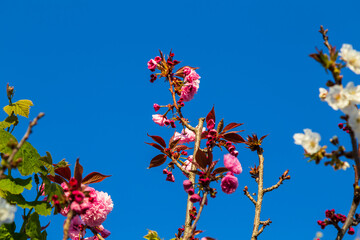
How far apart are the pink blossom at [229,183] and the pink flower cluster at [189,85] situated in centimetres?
118

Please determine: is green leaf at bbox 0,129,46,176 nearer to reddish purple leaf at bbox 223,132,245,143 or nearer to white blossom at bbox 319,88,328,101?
reddish purple leaf at bbox 223,132,245,143

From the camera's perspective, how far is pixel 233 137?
3100 mm

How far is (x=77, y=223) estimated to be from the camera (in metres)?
2.80

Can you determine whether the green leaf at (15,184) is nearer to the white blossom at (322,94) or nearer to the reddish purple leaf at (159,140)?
the reddish purple leaf at (159,140)

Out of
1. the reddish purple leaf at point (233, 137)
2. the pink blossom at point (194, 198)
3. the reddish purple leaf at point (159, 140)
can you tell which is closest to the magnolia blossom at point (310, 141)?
the pink blossom at point (194, 198)

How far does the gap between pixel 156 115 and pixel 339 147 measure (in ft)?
5.95

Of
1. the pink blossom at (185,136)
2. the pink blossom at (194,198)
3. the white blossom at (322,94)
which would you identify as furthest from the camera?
the pink blossom at (185,136)

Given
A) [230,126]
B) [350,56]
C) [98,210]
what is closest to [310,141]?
[350,56]

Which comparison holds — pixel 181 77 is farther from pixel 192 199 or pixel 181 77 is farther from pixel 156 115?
pixel 192 199

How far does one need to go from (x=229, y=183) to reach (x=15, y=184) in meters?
1.44

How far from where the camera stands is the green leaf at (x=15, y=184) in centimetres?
259

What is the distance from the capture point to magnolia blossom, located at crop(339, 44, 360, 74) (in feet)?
5.91

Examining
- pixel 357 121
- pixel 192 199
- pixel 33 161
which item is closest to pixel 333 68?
pixel 357 121

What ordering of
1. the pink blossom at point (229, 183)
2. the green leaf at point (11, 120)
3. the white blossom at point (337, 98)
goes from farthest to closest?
the green leaf at point (11, 120), the pink blossom at point (229, 183), the white blossom at point (337, 98)
